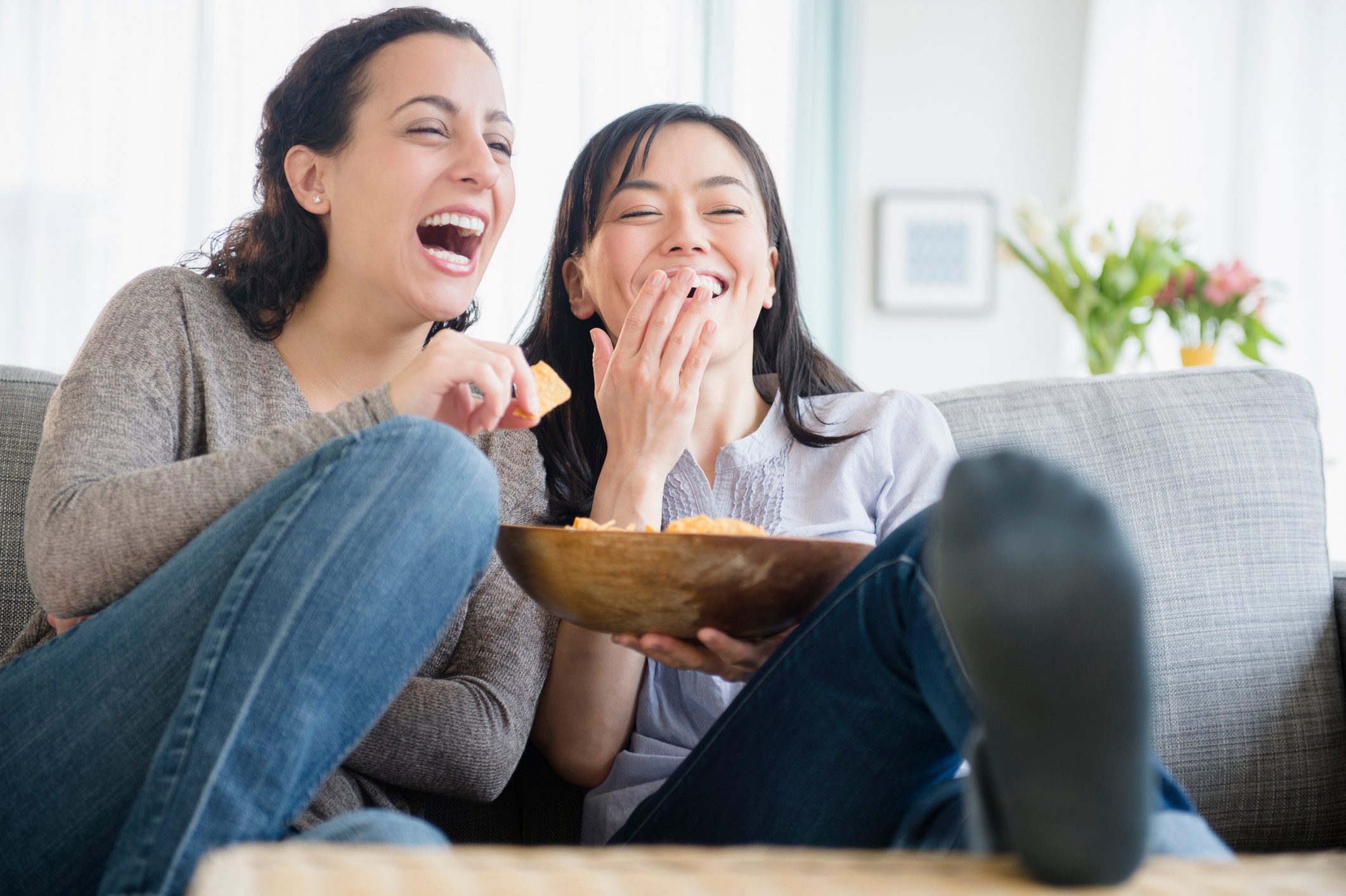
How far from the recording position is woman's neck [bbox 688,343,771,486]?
151 centimetres

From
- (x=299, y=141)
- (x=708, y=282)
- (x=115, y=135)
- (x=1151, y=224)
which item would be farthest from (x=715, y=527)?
(x=115, y=135)

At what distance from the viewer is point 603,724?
1.28 m

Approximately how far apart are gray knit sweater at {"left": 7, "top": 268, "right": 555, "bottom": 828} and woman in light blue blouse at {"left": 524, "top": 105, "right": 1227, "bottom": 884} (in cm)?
10

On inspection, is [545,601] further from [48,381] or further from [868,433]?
[48,381]

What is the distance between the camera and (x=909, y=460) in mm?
1400

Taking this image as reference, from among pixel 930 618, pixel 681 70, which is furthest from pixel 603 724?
pixel 681 70

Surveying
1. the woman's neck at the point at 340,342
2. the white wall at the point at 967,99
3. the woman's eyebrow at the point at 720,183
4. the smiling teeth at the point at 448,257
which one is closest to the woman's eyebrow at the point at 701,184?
the woman's eyebrow at the point at 720,183

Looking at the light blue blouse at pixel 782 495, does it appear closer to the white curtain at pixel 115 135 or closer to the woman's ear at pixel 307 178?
the woman's ear at pixel 307 178

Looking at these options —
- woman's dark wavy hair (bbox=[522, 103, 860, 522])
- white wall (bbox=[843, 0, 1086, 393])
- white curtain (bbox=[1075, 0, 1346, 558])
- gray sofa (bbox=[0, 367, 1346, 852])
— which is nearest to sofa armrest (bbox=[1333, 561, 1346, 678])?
gray sofa (bbox=[0, 367, 1346, 852])

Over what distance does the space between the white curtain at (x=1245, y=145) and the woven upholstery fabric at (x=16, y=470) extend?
11.4 ft

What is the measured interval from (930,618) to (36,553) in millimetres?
820

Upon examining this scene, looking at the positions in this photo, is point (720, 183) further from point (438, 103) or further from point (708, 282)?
point (438, 103)

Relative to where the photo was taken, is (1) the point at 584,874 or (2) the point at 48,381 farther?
(2) the point at 48,381

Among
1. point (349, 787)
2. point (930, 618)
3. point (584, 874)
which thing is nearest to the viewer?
point (584, 874)
